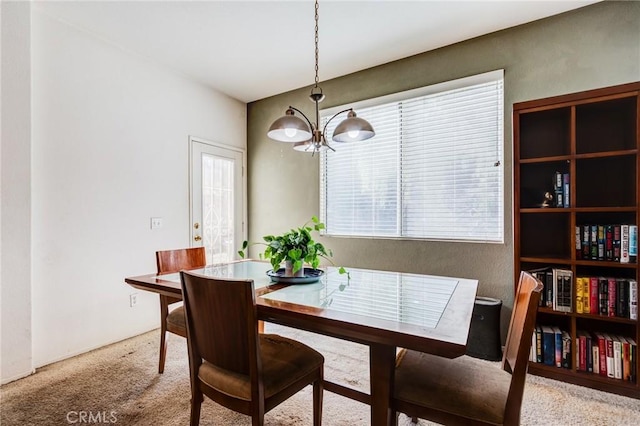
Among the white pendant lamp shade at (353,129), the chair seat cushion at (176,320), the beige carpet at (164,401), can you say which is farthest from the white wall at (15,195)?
the white pendant lamp shade at (353,129)

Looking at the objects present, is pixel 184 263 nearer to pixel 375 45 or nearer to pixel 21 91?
pixel 21 91

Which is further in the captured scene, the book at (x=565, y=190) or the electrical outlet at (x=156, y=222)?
the electrical outlet at (x=156, y=222)

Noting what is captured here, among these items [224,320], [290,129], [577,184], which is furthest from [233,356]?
[577,184]

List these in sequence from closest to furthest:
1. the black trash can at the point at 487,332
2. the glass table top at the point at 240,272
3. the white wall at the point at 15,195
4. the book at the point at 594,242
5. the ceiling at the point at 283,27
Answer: the glass table top at the point at 240,272, the book at the point at 594,242, the white wall at the point at 15,195, the ceiling at the point at 283,27, the black trash can at the point at 487,332

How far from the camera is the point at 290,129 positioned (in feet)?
5.87

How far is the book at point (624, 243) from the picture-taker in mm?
1957

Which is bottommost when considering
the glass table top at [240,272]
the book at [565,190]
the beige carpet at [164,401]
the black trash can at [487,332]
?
the beige carpet at [164,401]

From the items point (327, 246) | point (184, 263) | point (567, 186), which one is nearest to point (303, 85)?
point (327, 246)

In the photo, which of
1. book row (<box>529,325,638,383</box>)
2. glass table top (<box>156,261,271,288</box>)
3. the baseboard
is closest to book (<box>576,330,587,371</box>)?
book row (<box>529,325,638,383</box>)

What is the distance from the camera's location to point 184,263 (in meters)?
2.37

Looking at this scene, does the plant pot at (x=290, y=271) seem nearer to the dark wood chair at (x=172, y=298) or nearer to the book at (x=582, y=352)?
the dark wood chair at (x=172, y=298)

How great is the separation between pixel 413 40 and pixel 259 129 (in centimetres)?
229

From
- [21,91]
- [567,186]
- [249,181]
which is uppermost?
[21,91]

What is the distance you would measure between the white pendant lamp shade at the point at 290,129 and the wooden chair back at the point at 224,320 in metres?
0.97
